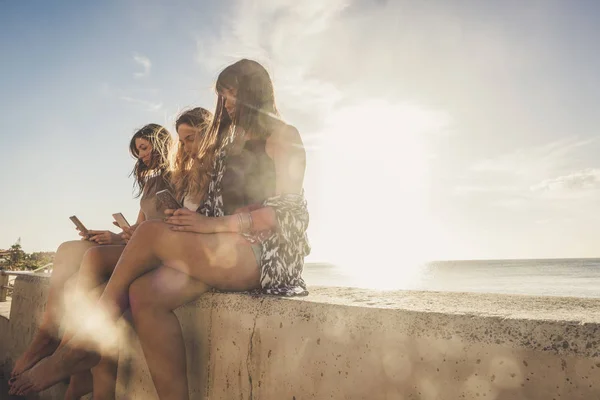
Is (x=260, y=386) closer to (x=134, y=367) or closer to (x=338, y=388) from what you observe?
(x=338, y=388)

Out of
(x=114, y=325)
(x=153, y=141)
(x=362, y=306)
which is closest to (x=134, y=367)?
(x=114, y=325)

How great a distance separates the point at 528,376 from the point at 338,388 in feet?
2.09

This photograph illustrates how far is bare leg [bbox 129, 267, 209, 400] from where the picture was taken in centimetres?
186

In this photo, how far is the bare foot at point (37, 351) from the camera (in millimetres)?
2426

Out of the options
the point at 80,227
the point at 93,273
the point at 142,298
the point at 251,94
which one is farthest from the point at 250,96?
the point at 80,227

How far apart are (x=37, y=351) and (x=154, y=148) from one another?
1783 mm

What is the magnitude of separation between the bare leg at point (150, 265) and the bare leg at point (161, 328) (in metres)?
0.07

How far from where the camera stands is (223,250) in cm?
201

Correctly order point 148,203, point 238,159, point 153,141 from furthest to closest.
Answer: point 153,141, point 148,203, point 238,159

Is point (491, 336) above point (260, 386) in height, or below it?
above

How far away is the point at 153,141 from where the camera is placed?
12.1ft

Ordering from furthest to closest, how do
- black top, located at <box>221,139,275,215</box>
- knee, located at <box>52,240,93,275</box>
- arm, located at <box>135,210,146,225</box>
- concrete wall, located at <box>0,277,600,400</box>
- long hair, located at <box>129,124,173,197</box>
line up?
long hair, located at <box>129,124,173,197</box>, arm, located at <box>135,210,146,225</box>, knee, located at <box>52,240,93,275</box>, black top, located at <box>221,139,275,215</box>, concrete wall, located at <box>0,277,600,400</box>

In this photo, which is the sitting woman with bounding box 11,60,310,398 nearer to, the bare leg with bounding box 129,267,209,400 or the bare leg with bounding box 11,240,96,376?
the bare leg with bounding box 129,267,209,400

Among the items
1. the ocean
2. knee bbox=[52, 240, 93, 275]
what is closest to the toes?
knee bbox=[52, 240, 93, 275]
